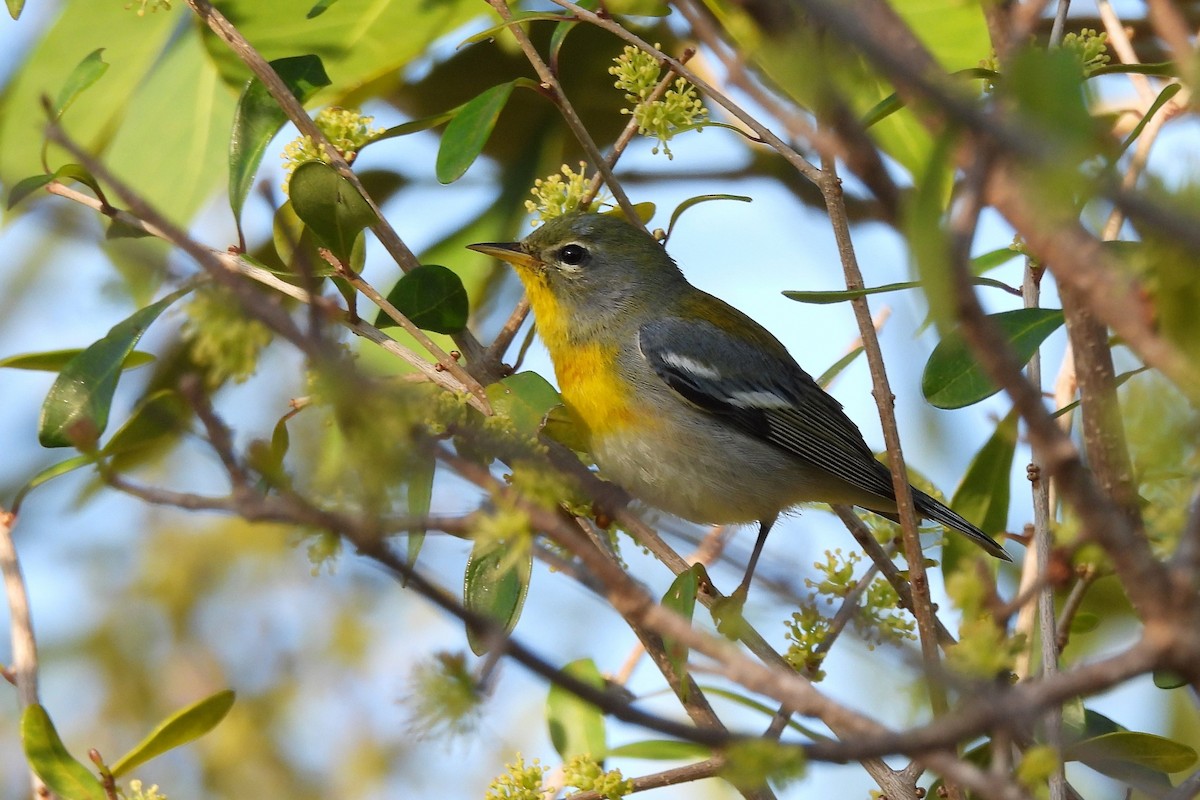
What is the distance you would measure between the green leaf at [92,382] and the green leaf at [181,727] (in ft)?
1.75

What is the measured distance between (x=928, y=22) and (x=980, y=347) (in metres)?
2.98

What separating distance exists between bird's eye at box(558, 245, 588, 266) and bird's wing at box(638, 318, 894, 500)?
0.29 metres

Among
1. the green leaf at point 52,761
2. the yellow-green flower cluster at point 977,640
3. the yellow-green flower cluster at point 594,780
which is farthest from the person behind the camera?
the green leaf at point 52,761

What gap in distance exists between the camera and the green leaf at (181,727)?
2.23 metres

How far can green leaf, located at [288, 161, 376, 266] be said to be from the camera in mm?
2242

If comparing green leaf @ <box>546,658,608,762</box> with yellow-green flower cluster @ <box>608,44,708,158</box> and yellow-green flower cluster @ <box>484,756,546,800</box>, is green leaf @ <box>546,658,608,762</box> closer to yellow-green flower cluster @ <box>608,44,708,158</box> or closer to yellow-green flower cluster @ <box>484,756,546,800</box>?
yellow-green flower cluster @ <box>484,756,546,800</box>

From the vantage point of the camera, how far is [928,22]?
11.4ft

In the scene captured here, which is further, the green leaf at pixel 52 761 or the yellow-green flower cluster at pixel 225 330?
the green leaf at pixel 52 761

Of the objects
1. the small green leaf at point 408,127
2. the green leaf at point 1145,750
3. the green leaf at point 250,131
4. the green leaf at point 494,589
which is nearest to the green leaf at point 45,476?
the green leaf at point 250,131

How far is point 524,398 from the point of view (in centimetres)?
227

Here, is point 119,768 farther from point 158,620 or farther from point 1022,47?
point 158,620

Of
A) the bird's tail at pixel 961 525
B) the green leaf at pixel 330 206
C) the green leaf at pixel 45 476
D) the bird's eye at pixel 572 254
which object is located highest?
the bird's eye at pixel 572 254

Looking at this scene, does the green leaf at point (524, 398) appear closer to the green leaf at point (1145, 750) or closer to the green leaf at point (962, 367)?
the green leaf at point (962, 367)

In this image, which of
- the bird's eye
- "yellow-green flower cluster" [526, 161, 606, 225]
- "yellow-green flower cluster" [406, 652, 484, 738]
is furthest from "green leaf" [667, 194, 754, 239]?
"yellow-green flower cluster" [406, 652, 484, 738]
